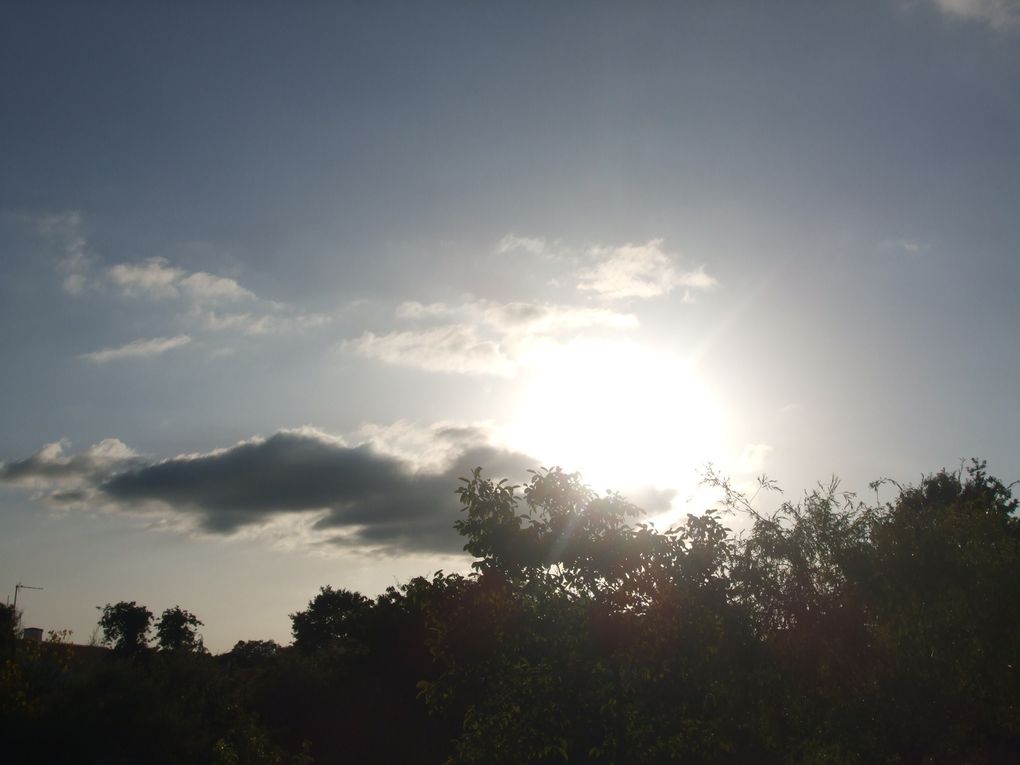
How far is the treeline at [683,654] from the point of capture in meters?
14.3

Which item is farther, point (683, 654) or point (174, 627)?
point (174, 627)

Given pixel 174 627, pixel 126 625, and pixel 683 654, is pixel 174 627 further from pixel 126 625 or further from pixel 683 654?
pixel 683 654

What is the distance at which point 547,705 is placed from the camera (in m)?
18.3

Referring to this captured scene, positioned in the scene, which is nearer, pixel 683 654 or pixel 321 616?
pixel 683 654

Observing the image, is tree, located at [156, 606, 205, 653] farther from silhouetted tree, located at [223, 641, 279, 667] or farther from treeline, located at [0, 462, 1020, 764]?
treeline, located at [0, 462, 1020, 764]

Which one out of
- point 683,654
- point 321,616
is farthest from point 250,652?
point 683,654

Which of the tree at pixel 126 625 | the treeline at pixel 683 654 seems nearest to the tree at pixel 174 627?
the tree at pixel 126 625

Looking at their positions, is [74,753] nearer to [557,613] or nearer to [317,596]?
[557,613]

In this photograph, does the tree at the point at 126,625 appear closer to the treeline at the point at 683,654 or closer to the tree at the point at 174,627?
the tree at the point at 174,627

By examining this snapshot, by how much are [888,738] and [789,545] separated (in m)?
4.51

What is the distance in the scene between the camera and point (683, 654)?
1820 centimetres

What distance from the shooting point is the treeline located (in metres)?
14.3

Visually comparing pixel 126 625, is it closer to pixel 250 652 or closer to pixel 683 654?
pixel 250 652

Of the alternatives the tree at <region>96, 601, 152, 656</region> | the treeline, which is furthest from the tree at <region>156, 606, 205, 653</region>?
the treeline
